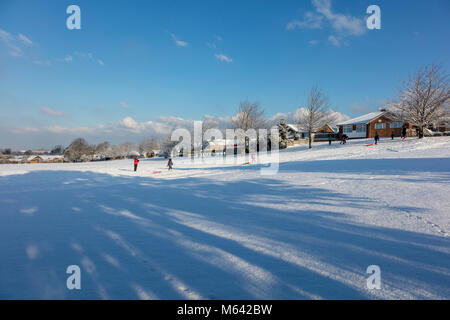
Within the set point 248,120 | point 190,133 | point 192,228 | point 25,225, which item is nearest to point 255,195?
point 192,228

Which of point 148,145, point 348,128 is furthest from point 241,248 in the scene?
point 148,145

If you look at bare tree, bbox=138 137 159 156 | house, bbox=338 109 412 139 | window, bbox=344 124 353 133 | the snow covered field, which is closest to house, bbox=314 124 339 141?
window, bbox=344 124 353 133

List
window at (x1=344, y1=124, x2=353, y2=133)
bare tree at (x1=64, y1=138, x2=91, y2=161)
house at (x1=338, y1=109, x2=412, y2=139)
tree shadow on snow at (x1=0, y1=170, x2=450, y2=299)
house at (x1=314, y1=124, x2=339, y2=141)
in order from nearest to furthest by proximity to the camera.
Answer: tree shadow on snow at (x1=0, y1=170, x2=450, y2=299)
house at (x1=338, y1=109, x2=412, y2=139)
window at (x1=344, y1=124, x2=353, y2=133)
house at (x1=314, y1=124, x2=339, y2=141)
bare tree at (x1=64, y1=138, x2=91, y2=161)

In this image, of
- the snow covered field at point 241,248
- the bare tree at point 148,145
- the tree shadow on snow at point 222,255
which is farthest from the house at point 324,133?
the bare tree at point 148,145

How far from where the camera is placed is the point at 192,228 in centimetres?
489

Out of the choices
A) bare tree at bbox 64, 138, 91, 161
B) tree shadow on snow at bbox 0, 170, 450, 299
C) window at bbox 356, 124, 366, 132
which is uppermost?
window at bbox 356, 124, 366, 132

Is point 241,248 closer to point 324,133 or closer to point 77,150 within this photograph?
point 324,133

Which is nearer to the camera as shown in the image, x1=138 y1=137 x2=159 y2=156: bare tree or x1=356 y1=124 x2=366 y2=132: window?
x1=356 y1=124 x2=366 y2=132: window

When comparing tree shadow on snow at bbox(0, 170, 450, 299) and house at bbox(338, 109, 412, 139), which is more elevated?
house at bbox(338, 109, 412, 139)

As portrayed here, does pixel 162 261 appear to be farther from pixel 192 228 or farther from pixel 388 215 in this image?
pixel 388 215

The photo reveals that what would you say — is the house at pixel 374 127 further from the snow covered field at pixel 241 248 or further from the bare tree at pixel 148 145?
the bare tree at pixel 148 145

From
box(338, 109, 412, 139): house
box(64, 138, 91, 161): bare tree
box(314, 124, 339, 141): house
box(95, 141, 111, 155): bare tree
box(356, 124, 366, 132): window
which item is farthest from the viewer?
box(95, 141, 111, 155): bare tree

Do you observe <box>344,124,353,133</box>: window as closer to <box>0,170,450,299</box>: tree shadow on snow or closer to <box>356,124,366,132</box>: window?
<box>356,124,366,132</box>: window
